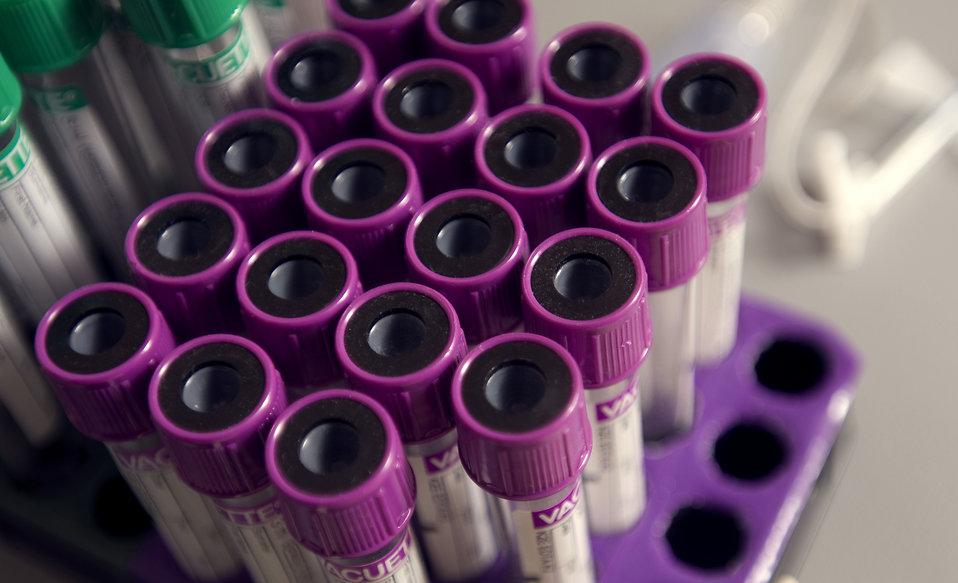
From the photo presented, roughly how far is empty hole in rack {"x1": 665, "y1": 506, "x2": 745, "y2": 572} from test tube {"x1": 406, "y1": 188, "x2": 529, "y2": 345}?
16 cm

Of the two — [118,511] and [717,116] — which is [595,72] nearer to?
[717,116]

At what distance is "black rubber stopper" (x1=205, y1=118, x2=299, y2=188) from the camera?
54 cm

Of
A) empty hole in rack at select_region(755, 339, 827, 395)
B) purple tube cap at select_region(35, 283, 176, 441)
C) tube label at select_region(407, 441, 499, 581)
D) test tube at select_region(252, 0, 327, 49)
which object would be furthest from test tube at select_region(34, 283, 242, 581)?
empty hole in rack at select_region(755, 339, 827, 395)

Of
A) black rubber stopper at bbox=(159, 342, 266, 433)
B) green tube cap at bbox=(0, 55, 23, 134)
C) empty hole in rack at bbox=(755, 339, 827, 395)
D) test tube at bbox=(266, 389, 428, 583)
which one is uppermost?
green tube cap at bbox=(0, 55, 23, 134)

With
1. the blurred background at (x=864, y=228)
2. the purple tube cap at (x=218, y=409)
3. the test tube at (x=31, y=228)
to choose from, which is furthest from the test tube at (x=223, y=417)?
the blurred background at (x=864, y=228)

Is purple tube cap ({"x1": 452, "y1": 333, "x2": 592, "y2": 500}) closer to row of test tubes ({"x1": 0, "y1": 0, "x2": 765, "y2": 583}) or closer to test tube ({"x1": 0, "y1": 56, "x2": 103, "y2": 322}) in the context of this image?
row of test tubes ({"x1": 0, "y1": 0, "x2": 765, "y2": 583})

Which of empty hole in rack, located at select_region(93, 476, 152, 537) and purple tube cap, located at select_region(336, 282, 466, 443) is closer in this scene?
purple tube cap, located at select_region(336, 282, 466, 443)

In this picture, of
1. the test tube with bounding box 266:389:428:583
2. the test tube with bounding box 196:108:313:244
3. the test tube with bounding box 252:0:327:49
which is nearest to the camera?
the test tube with bounding box 266:389:428:583

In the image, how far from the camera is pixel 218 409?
1.51ft

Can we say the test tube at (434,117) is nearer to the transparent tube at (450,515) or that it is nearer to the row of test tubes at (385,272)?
the row of test tubes at (385,272)

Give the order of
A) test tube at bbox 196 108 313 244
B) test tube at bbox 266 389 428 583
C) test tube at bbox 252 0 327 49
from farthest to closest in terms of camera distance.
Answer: test tube at bbox 252 0 327 49 → test tube at bbox 196 108 313 244 → test tube at bbox 266 389 428 583

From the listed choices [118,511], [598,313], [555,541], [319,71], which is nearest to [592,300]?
[598,313]

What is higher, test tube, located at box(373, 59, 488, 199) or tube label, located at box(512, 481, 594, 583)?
test tube, located at box(373, 59, 488, 199)

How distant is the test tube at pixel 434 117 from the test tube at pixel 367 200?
0.04ft
